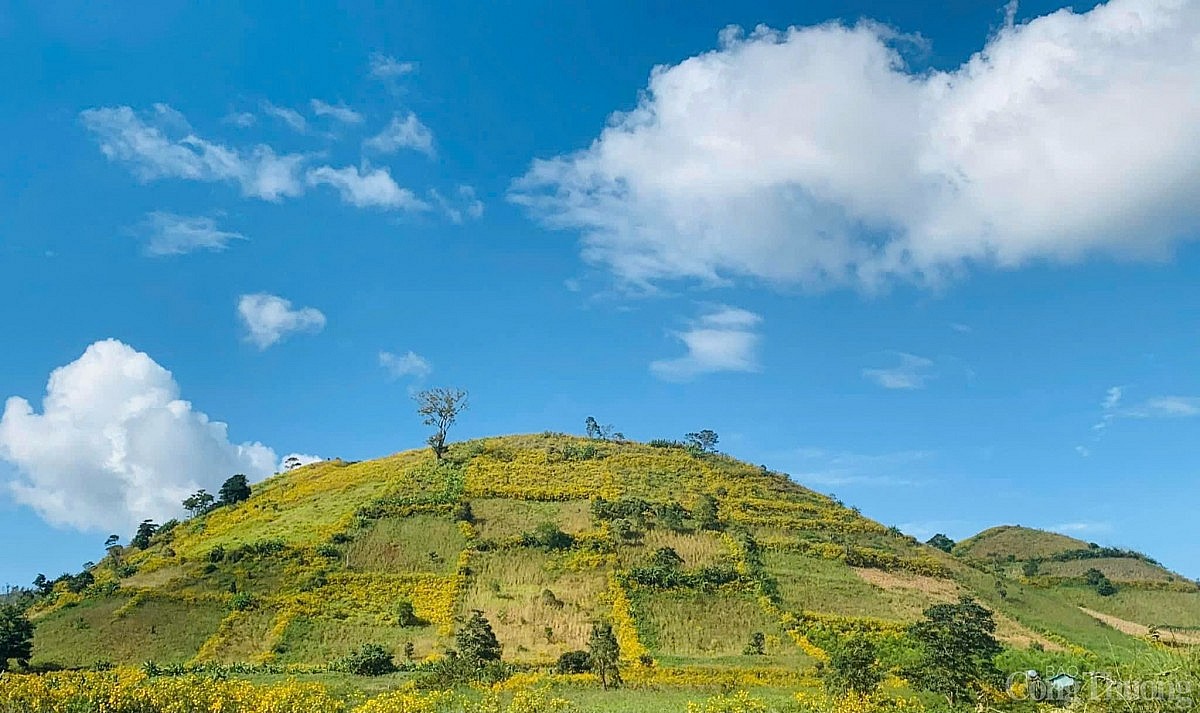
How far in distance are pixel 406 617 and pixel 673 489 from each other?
133 feet

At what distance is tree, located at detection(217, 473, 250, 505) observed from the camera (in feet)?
316

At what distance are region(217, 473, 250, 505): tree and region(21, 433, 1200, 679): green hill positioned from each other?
289 centimetres

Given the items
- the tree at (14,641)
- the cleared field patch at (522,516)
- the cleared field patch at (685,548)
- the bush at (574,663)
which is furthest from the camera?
the cleared field patch at (522,516)

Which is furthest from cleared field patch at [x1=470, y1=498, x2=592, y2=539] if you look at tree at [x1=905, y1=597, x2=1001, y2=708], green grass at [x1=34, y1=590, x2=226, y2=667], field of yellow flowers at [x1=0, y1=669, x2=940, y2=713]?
field of yellow flowers at [x1=0, y1=669, x2=940, y2=713]

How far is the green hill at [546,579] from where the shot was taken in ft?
190

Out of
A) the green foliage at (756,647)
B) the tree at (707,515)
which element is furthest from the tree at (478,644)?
the tree at (707,515)

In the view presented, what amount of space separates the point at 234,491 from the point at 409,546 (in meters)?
33.2

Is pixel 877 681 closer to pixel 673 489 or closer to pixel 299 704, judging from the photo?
pixel 299 704

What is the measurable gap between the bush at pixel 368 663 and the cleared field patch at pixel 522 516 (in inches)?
995

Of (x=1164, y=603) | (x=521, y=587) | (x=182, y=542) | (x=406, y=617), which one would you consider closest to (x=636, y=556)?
(x=521, y=587)

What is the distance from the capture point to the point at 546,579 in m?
68.4

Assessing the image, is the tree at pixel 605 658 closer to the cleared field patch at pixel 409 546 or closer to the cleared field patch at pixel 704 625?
the cleared field patch at pixel 704 625

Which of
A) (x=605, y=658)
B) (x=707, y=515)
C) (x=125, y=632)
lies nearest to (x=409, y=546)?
(x=125, y=632)

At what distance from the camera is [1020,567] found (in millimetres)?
115625
